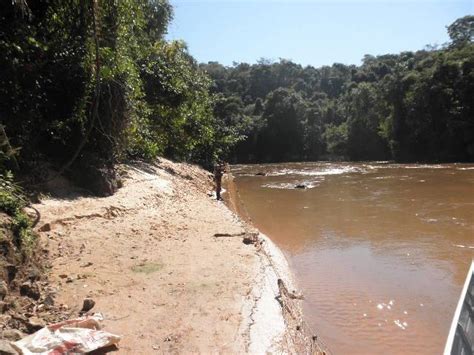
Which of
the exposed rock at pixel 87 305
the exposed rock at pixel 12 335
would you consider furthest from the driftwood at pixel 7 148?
the exposed rock at pixel 12 335

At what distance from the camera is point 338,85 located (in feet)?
309

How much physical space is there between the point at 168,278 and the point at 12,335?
101 inches

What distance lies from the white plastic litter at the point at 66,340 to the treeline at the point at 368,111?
28146 mm

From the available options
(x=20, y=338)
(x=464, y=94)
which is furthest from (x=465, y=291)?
(x=464, y=94)

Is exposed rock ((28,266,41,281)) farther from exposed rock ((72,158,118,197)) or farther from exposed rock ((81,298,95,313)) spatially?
exposed rock ((72,158,118,197))

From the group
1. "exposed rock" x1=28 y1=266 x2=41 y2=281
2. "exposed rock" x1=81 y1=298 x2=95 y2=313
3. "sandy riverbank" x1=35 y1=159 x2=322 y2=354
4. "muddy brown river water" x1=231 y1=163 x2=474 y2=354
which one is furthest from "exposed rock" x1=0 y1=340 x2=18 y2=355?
"muddy brown river water" x1=231 y1=163 x2=474 y2=354

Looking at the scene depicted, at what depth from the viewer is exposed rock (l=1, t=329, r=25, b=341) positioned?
399 centimetres

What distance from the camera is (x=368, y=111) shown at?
195ft

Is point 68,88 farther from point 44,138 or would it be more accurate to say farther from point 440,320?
point 440,320

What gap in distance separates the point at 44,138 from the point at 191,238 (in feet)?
13.9

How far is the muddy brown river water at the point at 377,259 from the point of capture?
642 cm

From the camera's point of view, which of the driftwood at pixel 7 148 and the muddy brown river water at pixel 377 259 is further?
the driftwood at pixel 7 148

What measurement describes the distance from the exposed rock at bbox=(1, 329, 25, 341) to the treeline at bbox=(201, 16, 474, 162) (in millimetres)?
28294

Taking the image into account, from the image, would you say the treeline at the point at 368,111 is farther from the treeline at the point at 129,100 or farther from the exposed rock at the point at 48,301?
the exposed rock at the point at 48,301
